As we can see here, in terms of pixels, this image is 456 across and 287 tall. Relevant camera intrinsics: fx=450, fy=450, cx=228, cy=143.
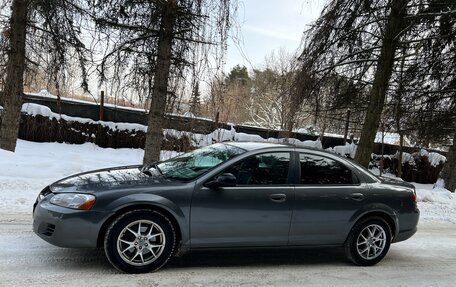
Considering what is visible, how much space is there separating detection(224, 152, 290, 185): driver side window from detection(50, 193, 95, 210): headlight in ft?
4.92

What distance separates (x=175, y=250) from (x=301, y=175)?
5.70 ft

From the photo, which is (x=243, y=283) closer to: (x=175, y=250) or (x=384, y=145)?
(x=175, y=250)

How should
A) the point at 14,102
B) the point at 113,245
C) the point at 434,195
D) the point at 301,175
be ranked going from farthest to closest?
1. the point at 434,195
2. the point at 14,102
3. the point at 301,175
4. the point at 113,245

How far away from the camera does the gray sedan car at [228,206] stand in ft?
15.2

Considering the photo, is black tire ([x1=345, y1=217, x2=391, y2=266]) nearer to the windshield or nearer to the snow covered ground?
the windshield

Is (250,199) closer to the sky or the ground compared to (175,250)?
closer to the sky

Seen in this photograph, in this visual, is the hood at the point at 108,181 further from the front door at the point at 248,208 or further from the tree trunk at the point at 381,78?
the tree trunk at the point at 381,78

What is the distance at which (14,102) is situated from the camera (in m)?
10.7

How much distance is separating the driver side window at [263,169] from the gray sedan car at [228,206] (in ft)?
0.04

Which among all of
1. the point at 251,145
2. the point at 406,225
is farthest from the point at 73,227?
the point at 406,225

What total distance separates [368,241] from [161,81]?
5401 millimetres

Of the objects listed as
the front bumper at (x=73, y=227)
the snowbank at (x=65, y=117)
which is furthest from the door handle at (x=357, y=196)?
the snowbank at (x=65, y=117)

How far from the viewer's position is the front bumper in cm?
452

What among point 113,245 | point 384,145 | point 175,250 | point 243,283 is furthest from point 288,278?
point 384,145
